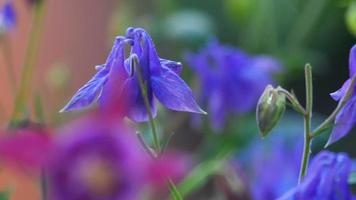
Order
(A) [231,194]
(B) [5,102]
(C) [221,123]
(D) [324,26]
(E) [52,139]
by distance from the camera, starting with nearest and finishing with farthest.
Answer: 1. (E) [52,139]
2. (A) [231,194]
3. (C) [221,123]
4. (B) [5,102]
5. (D) [324,26]

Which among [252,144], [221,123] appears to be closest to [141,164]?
[221,123]

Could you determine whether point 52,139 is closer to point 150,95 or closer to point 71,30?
point 150,95

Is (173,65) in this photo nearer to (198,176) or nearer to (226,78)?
(198,176)

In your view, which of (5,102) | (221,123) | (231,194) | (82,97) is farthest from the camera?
(5,102)

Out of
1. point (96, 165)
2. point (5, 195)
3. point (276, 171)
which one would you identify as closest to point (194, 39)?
point (276, 171)

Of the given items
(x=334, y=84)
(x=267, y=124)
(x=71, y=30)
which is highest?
(x=267, y=124)

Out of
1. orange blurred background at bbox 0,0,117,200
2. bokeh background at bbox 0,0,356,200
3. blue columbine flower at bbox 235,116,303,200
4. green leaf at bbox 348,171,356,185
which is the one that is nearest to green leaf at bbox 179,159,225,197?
blue columbine flower at bbox 235,116,303,200

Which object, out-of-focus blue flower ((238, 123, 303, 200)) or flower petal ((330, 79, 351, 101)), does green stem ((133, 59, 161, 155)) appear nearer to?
flower petal ((330, 79, 351, 101))
